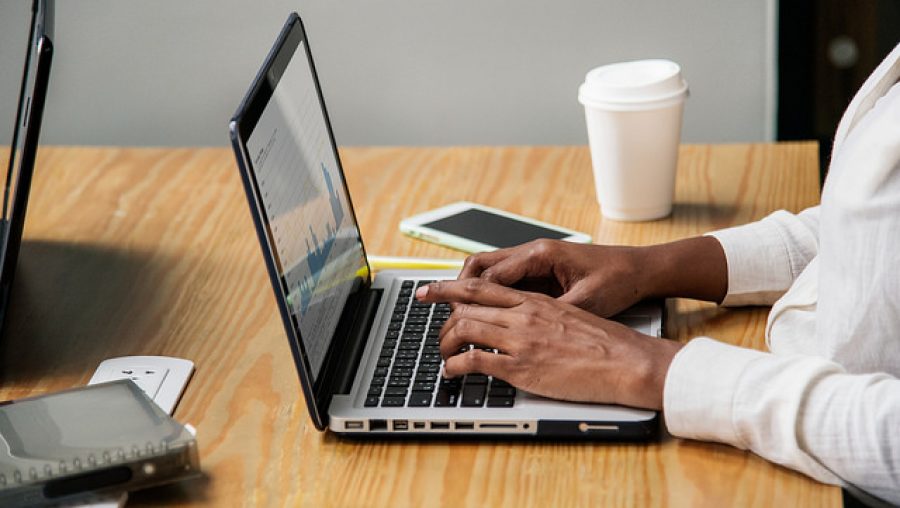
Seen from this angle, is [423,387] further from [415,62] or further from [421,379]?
[415,62]

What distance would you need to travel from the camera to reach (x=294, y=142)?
3.61 feet

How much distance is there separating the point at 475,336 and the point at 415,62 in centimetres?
164

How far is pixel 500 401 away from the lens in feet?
3.26

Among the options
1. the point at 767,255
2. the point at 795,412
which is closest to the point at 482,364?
the point at 795,412

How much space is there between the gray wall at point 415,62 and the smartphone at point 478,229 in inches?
44.1

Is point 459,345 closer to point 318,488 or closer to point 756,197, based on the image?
point 318,488

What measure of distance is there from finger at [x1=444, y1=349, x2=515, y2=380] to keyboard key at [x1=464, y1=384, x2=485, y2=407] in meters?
0.01

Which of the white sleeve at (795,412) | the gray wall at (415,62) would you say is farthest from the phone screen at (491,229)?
the gray wall at (415,62)

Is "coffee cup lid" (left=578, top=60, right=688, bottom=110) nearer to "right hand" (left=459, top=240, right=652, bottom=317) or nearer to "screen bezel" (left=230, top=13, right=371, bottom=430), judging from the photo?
"right hand" (left=459, top=240, right=652, bottom=317)

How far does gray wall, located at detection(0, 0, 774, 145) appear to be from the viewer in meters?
2.52

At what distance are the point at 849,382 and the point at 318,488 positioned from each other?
412 millimetres

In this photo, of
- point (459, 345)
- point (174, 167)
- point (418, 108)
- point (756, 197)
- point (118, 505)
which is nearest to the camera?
point (118, 505)

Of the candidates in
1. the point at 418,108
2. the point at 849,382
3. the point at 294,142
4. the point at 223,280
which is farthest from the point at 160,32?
the point at 849,382

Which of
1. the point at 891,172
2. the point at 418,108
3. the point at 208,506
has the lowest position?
the point at 418,108
